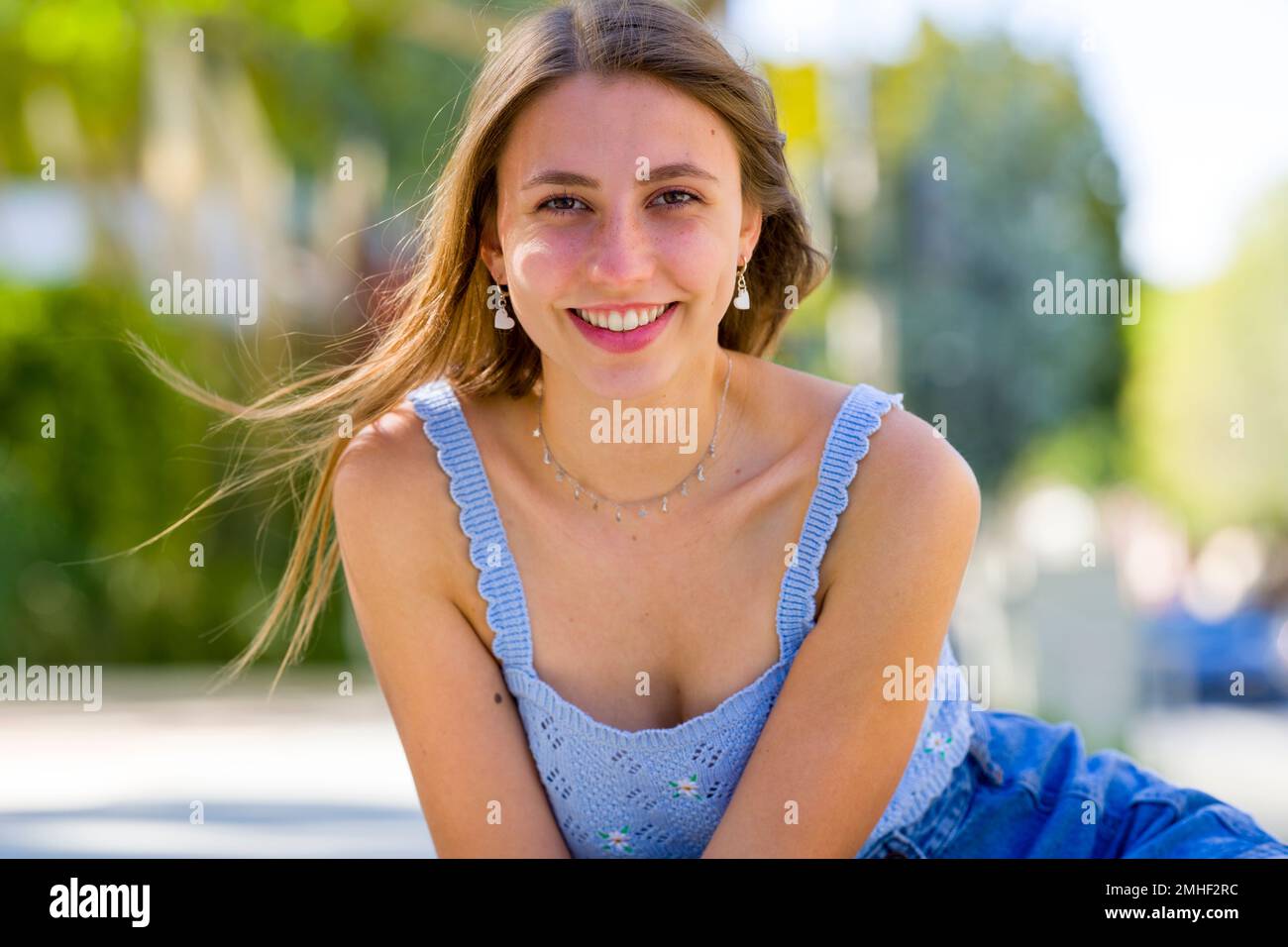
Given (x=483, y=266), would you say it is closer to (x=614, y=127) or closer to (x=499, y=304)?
(x=499, y=304)

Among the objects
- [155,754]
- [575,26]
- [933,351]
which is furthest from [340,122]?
[575,26]

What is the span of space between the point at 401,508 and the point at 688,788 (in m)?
0.68

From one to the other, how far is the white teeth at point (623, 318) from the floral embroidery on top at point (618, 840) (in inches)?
33.2

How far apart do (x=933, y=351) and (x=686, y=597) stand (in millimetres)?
17285

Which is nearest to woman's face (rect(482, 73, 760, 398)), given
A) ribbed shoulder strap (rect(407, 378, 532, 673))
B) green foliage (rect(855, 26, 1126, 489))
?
ribbed shoulder strap (rect(407, 378, 532, 673))

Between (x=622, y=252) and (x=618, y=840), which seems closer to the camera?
(x=622, y=252)

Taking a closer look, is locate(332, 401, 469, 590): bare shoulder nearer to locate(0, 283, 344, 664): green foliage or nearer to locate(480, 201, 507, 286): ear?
locate(480, 201, 507, 286): ear

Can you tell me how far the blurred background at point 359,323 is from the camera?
26.2 feet

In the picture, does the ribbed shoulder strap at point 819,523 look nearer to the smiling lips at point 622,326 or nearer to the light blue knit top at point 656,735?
the light blue knit top at point 656,735

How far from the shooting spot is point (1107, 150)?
20.7m

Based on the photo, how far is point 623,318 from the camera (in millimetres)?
2549

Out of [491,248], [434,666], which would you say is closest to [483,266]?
[491,248]

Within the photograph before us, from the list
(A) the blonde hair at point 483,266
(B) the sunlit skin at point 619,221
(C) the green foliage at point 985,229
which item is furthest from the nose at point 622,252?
(C) the green foliage at point 985,229
